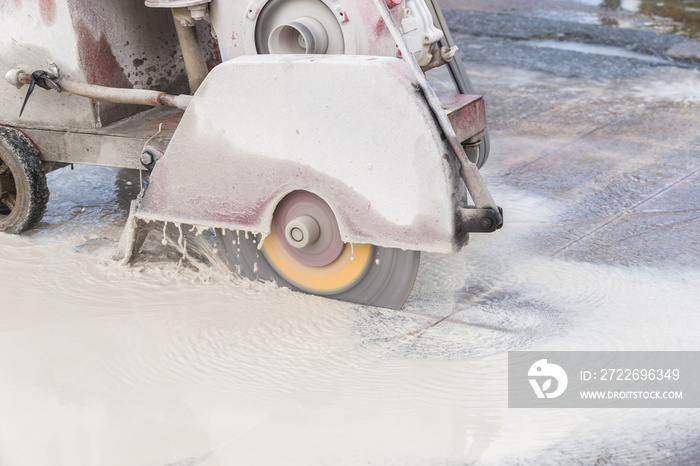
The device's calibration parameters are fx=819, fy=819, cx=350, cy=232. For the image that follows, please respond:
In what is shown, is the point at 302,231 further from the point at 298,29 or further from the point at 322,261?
the point at 298,29

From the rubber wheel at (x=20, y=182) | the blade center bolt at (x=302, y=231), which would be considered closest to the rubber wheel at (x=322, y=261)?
the blade center bolt at (x=302, y=231)

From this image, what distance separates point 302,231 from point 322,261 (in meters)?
0.17

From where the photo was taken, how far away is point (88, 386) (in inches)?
98.3

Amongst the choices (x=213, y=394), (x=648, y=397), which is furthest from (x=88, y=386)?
(x=648, y=397)

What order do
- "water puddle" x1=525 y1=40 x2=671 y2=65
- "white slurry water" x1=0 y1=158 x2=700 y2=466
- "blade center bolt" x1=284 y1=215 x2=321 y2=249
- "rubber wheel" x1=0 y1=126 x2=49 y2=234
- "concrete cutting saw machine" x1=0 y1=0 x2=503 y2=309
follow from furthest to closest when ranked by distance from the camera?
"water puddle" x1=525 y1=40 x2=671 y2=65 → "rubber wheel" x1=0 y1=126 x2=49 y2=234 → "blade center bolt" x1=284 y1=215 x2=321 y2=249 → "concrete cutting saw machine" x1=0 y1=0 x2=503 y2=309 → "white slurry water" x1=0 y1=158 x2=700 y2=466

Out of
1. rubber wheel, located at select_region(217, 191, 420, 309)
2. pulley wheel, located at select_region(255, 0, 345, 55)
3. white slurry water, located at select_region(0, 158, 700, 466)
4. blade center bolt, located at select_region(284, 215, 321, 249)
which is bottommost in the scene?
white slurry water, located at select_region(0, 158, 700, 466)

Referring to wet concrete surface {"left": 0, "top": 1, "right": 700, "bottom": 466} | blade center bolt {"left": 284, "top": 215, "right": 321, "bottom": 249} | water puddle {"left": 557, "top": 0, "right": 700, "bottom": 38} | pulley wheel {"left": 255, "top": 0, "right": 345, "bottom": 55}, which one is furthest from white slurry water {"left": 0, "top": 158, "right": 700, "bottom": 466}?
water puddle {"left": 557, "top": 0, "right": 700, "bottom": 38}

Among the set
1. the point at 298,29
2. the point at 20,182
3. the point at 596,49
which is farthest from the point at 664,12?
the point at 20,182

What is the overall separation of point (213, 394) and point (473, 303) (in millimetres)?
1020

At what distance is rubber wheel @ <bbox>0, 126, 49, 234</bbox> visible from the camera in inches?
130

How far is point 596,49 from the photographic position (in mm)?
6422

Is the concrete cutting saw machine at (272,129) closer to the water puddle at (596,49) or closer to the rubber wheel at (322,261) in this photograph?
the rubber wheel at (322,261)

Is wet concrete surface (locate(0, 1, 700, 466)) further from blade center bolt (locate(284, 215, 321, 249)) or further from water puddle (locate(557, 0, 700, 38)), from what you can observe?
water puddle (locate(557, 0, 700, 38))

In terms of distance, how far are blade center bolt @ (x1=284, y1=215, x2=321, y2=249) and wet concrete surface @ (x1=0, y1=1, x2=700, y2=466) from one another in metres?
0.26
